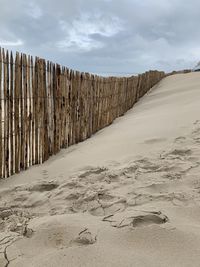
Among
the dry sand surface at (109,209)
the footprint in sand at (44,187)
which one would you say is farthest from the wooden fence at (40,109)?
the footprint in sand at (44,187)

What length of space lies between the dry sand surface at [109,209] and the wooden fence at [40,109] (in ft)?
0.88

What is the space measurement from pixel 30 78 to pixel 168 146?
60.8 inches

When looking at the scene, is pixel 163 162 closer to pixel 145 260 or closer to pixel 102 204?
pixel 102 204

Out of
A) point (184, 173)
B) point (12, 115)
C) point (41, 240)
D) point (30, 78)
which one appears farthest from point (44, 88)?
point (41, 240)

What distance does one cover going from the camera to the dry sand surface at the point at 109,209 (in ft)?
5.83

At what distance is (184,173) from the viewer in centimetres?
285

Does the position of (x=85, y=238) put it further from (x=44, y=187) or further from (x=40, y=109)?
(x=40, y=109)

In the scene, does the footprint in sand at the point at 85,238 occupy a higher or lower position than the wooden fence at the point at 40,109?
lower

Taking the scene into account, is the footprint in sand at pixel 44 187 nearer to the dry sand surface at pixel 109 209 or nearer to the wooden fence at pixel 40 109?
the dry sand surface at pixel 109 209

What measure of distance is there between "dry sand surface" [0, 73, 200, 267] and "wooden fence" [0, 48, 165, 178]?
269mm

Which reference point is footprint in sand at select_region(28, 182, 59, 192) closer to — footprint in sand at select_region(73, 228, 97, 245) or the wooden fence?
the wooden fence

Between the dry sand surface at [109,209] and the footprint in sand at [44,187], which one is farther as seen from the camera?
the footprint in sand at [44,187]

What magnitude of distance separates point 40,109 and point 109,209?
83.7 inches

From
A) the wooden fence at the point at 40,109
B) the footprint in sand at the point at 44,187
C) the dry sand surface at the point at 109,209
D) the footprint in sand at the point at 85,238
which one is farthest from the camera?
the wooden fence at the point at 40,109
